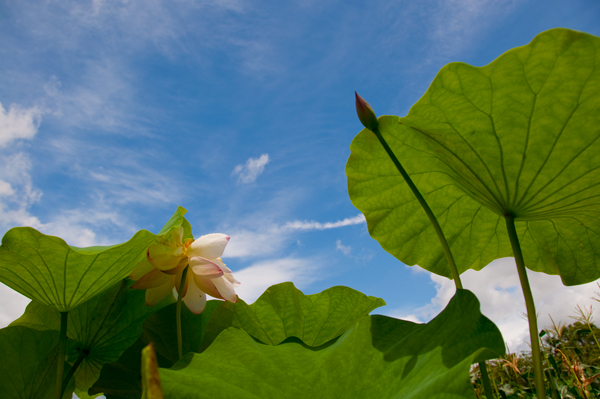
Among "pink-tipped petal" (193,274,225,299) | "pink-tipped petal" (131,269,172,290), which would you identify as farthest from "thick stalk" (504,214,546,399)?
"pink-tipped petal" (131,269,172,290)

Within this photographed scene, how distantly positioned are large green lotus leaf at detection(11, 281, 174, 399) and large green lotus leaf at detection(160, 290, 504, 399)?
52 centimetres

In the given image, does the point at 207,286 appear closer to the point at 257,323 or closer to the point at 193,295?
the point at 193,295

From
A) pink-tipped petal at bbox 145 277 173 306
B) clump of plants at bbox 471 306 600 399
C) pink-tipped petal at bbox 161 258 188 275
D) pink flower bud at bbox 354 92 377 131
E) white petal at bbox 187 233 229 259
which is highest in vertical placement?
pink flower bud at bbox 354 92 377 131

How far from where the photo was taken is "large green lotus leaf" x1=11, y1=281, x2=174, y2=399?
3.96ft

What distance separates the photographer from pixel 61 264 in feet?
3.06

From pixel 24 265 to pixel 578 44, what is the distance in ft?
4.47

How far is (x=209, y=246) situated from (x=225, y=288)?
13 cm

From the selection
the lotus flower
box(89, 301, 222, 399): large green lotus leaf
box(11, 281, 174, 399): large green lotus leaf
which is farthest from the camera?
box(11, 281, 174, 399): large green lotus leaf

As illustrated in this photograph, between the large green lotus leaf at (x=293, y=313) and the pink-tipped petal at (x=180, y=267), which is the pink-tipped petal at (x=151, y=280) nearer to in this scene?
the pink-tipped petal at (x=180, y=267)

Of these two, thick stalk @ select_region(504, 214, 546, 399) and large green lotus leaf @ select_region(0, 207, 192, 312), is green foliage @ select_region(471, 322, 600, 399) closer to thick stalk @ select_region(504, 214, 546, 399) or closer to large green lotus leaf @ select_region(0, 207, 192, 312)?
thick stalk @ select_region(504, 214, 546, 399)

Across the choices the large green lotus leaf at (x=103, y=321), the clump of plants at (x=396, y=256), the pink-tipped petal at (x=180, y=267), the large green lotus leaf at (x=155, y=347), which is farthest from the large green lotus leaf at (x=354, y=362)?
the large green lotus leaf at (x=103, y=321)

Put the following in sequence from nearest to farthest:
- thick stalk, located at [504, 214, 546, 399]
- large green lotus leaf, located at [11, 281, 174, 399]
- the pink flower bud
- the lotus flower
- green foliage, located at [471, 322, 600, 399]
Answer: thick stalk, located at [504, 214, 546, 399] → the pink flower bud → the lotus flower → large green lotus leaf, located at [11, 281, 174, 399] → green foliage, located at [471, 322, 600, 399]

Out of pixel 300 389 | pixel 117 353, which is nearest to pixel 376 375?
pixel 300 389

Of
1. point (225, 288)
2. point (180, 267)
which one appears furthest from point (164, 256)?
point (225, 288)
